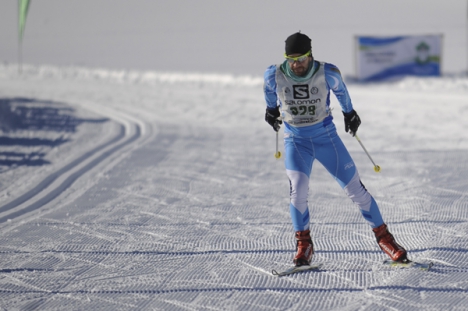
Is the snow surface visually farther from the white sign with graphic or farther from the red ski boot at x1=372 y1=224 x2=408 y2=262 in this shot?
the white sign with graphic

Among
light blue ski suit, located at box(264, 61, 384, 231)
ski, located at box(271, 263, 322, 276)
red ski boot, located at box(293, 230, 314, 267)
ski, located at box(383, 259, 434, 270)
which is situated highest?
light blue ski suit, located at box(264, 61, 384, 231)

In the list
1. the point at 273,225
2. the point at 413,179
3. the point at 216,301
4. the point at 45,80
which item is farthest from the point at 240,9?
the point at 216,301

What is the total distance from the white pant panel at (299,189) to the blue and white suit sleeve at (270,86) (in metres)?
0.57

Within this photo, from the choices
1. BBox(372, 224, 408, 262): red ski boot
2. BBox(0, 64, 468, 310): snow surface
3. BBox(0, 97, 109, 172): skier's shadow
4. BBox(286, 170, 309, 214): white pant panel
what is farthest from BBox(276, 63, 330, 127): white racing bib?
BBox(0, 97, 109, 172): skier's shadow

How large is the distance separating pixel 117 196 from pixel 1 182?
161 centimetres

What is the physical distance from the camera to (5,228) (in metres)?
5.80

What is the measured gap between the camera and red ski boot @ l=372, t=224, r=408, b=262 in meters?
4.43

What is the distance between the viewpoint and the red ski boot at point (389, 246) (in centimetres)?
443

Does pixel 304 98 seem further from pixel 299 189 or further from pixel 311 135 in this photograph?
pixel 299 189

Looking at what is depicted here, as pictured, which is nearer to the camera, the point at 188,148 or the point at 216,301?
the point at 216,301

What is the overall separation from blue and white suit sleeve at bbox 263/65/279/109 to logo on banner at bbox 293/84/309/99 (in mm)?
179

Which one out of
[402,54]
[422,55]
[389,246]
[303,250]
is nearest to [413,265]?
[389,246]

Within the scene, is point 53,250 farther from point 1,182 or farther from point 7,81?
point 7,81

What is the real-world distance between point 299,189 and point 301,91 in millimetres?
696
